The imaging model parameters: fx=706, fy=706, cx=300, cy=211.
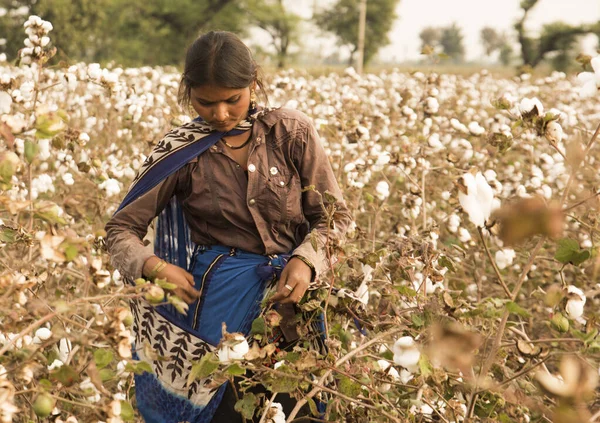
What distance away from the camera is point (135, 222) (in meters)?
1.77

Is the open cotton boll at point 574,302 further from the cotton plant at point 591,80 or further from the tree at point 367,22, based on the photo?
the tree at point 367,22

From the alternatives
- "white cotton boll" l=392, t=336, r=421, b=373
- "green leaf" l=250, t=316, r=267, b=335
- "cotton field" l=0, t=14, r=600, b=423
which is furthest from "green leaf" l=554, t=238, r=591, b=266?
"green leaf" l=250, t=316, r=267, b=335

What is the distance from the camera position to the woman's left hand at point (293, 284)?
1.56 meters

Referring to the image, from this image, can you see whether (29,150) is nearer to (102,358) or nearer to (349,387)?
(102,358)

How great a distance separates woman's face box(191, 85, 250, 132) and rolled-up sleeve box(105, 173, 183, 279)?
0.18 m

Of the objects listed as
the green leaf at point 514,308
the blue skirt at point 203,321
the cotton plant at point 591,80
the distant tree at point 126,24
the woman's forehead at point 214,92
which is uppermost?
the cotton plant at point 591,80

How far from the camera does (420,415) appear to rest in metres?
1.54

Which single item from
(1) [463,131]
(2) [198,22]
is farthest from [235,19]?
(1) [463,131]

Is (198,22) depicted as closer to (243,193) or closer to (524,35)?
(524,35)

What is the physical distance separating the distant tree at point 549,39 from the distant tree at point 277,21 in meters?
11.3

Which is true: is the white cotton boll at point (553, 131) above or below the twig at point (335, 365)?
above

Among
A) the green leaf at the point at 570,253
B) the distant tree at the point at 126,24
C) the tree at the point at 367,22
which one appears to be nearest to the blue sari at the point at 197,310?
the green leaf at the point at 570,253

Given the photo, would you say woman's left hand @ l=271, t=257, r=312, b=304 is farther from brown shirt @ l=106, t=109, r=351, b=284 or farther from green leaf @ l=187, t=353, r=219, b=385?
green leaf @ l=187, t=353, r=219, b=385

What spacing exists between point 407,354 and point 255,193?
0.75 m
